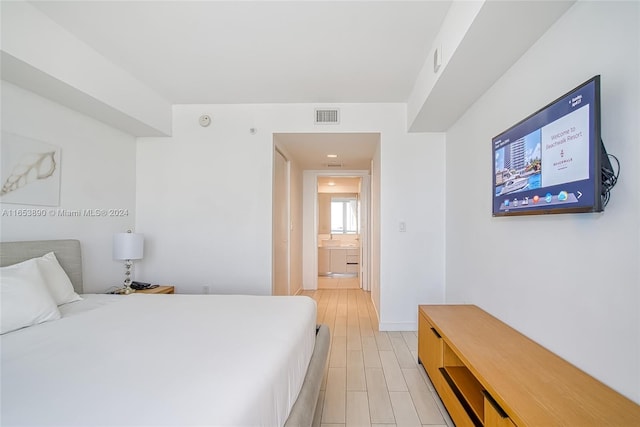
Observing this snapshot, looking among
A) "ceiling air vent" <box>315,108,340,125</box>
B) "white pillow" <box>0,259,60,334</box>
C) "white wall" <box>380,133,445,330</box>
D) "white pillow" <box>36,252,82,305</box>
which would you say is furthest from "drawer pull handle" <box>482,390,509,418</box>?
"ceiling air vent" <box>315,108,340,125</box>

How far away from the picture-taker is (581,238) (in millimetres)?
1427

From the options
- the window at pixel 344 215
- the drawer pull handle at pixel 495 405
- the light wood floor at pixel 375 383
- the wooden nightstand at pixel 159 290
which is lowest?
the light wood floor at pixel 375 383

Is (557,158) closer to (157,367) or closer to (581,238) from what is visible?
(581,238)

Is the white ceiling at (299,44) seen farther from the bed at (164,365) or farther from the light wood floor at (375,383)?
the light wood floor at (375,383)

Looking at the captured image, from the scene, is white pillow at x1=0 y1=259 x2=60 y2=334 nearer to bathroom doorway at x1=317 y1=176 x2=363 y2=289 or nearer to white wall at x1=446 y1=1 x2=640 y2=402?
white wall at x1=446 y1=1 x2=640 y2=402

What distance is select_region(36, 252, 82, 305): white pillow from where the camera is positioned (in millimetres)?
2143

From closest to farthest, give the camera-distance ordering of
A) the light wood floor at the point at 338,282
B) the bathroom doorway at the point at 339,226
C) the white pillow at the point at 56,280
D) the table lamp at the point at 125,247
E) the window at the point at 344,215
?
the white pillow at the point at 56,280
the table lamp at the point at 125,247
the light wood floor at the point at 338,282
the bathroom doorway at the point at 339,226
the window at the point at 344,215

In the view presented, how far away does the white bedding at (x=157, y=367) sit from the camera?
37.0 inches

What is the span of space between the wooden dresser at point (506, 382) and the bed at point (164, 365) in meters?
0.79

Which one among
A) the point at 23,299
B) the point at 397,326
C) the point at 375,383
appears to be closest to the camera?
the point at 23,299

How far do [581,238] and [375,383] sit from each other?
5.48ft

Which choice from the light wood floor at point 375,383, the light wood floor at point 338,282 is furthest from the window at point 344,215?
the light wood floor at point 375,383

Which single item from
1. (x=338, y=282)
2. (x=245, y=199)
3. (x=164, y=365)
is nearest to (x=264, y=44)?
(x=245, y=199)

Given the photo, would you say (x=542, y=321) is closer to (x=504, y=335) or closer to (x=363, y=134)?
(x=504, y=335)
